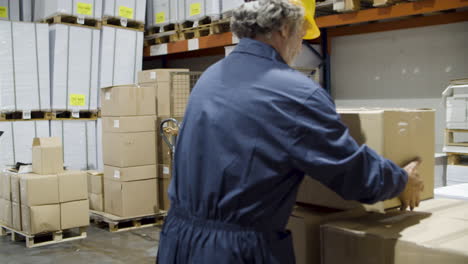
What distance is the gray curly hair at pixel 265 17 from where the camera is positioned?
190 centimetres

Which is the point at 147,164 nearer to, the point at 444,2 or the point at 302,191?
the point at 444,2

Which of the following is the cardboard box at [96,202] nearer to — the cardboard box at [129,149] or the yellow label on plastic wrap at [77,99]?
the cardboard box at [129,149]

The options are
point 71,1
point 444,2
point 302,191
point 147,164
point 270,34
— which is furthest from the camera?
point 71,1

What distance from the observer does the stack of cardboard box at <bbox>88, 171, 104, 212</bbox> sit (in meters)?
7.02

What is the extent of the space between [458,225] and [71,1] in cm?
718

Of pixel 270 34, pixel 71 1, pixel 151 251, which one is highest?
pixel 71 1

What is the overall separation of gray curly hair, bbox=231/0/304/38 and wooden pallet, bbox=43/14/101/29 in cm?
661

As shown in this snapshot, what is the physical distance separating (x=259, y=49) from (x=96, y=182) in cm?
561

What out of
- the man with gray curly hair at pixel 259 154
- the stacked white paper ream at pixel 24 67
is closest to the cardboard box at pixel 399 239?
the man with gray curly hair at pixel 259 154

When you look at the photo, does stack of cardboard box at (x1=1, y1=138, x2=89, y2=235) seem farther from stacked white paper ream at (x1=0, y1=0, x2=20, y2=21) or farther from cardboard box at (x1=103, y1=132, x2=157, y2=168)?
stacked white paper ream at (x1=0, y1=0, x2=20, y2=21)

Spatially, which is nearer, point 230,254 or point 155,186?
point 230,254

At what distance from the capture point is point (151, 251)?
5.66 m

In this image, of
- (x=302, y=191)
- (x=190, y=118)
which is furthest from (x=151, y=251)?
(x=190, y=118)

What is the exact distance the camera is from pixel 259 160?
1.82m
